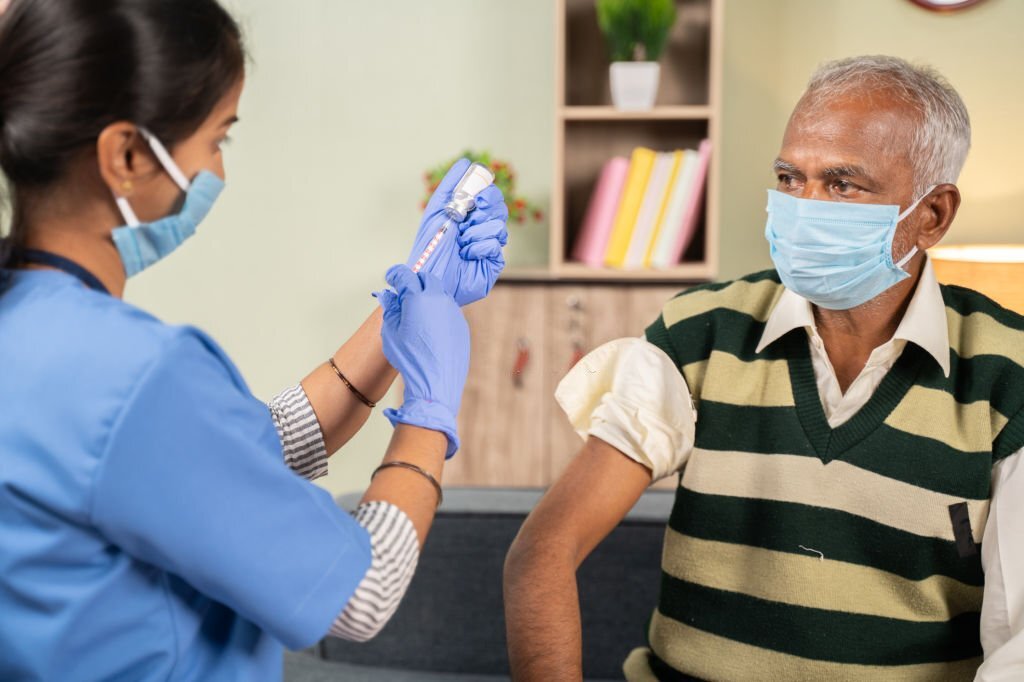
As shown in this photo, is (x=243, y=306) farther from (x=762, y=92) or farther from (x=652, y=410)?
(x=652, y=410)

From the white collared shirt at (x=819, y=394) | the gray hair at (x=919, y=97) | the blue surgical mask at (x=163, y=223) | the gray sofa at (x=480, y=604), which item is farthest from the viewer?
the gray sofa at (x=480, y=604)

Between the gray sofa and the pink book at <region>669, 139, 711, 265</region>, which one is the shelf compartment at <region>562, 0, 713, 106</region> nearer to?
the pink book at <region>669, 139, 711, 265</region>

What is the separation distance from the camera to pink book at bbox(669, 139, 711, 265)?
2.58 m

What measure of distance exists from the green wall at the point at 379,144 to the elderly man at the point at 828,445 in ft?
5.05

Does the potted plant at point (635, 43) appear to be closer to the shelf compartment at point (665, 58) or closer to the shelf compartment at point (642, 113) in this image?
the shelf compartment at point (642, 113)

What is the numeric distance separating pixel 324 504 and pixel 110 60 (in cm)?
40

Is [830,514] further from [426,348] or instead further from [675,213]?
[675,213]

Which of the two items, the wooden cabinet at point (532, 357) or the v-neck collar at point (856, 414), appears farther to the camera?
the wooden cabinet at point (532, 357)

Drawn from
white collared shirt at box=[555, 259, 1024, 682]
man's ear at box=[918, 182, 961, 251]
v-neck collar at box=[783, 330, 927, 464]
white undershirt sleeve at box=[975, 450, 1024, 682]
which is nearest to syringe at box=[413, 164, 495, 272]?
white collared shirt at box=[555, 259, 1024, 682]

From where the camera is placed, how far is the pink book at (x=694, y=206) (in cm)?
258

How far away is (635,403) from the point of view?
129cm

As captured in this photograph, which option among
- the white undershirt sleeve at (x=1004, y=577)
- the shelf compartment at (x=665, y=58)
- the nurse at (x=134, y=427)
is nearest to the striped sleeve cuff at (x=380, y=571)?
the nurse at (x=134, y=427)

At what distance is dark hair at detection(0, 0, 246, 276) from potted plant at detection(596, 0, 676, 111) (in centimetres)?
184

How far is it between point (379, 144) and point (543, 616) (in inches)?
83.1
